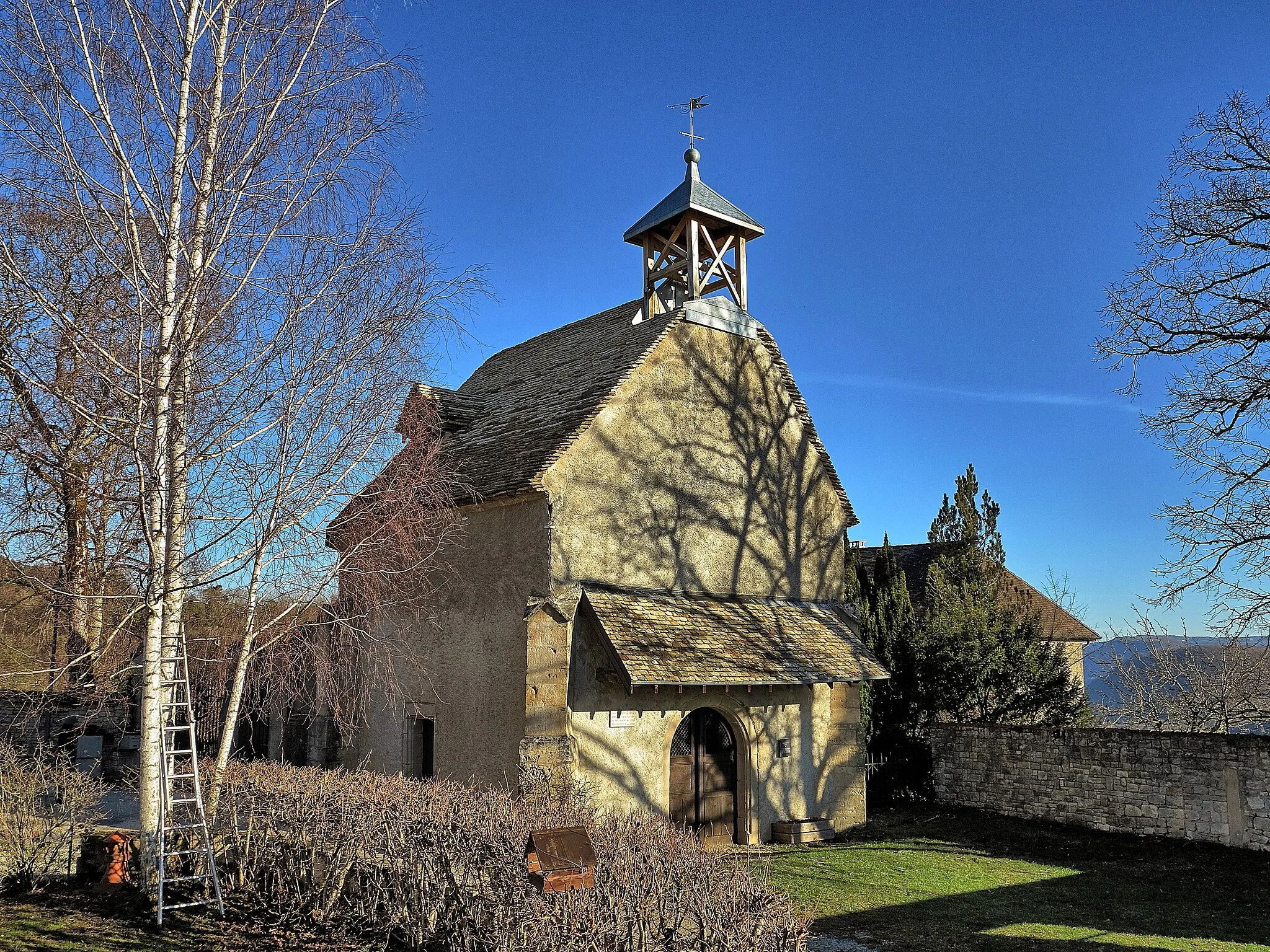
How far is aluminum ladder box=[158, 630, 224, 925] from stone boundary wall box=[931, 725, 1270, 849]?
14.4 meters

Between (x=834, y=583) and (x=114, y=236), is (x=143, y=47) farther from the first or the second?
(x=834, y=583)

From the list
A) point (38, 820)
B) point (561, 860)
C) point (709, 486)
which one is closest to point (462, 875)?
point (561, 860)

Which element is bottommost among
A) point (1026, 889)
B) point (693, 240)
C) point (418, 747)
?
point (1026, 889)

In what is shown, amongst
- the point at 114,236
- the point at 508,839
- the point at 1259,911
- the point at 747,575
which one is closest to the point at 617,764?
the point at 747,575

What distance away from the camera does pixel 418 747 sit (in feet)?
54.6

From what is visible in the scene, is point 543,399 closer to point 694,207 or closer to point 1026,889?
point 694,207

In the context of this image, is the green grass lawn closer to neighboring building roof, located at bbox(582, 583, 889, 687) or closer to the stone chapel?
the stone chapel

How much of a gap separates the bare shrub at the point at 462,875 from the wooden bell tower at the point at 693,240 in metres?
11.6

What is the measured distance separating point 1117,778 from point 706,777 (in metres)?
7.35

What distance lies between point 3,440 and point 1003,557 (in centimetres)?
2475

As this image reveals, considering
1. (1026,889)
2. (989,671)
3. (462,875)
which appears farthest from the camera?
(989,671)

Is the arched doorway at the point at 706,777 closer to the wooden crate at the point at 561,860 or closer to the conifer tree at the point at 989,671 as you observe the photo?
the conifer tree at the point at 989,671

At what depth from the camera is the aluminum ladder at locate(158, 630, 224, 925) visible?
8.80 meters

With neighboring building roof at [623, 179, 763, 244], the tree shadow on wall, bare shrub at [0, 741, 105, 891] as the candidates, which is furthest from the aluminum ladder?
neighboring building roof at [623, 179, 763, 244]
